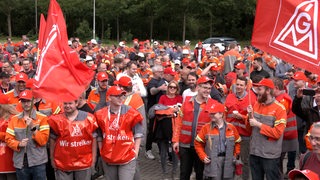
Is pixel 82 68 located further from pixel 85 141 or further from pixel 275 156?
pixel 275 156

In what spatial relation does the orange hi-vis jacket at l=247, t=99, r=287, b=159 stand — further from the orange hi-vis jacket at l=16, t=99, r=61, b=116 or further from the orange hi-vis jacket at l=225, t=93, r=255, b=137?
the orange hi-vis jacket at l=16, t=99, r=61, b=116

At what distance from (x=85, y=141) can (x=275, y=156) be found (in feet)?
8.70

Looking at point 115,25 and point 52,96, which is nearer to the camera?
point 52,96

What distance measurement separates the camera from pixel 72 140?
624cm

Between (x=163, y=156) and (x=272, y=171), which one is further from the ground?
(x=272, y=171)

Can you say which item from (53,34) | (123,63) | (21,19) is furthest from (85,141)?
(21,19)

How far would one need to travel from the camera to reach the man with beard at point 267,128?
671cm

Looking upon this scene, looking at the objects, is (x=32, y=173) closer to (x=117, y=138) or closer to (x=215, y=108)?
(x=117, y=138)

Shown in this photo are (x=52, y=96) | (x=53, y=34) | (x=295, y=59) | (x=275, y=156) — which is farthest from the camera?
(x=275, y=156)

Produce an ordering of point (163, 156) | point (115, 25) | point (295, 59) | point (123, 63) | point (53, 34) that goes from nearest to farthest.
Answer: point (295, 59) < point (53, 34) < point (163, 156) < point (123, 63) < point (115, 25)

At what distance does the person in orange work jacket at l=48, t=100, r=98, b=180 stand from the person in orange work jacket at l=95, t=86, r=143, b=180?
151mm

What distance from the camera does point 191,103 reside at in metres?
7.38

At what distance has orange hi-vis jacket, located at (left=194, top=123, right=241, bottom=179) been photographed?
6785 mm

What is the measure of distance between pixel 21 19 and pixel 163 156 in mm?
54467
